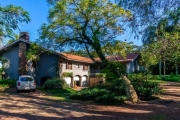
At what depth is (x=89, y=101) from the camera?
16797mm

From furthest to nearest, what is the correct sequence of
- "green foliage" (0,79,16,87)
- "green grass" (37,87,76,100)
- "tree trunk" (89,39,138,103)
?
"green foliage" (0,79,16,87) < "green grass" (37,87,76,100) < "tree trunk" (89,39,138,103)

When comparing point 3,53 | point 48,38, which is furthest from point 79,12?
point 3,53

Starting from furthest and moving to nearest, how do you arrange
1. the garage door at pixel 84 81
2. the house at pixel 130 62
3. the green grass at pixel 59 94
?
the house at pixel 130 62 → the garage door at pixel 84 81 → the green grass at pixel 59 94

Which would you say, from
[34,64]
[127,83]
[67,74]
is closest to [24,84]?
[34,64]

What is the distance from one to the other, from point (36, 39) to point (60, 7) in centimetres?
431

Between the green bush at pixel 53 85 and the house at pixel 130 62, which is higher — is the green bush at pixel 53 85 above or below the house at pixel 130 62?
below

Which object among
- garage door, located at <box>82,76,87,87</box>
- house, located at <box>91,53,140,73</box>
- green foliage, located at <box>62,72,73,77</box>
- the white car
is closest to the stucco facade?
green foliage, located at <box>62,72,73,77</box>

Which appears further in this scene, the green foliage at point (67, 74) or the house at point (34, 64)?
the green foliage at point (67, 74)

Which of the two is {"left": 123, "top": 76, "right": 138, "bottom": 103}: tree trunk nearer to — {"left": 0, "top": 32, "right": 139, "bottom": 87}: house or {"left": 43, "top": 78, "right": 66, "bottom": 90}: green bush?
{"left": 43, "top": 78, "right": 66, "bottom": 90}: green bush

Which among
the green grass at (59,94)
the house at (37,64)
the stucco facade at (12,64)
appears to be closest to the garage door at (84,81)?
the house at (37,64)

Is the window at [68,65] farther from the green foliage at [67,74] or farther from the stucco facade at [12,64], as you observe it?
the stucco facade at [12,64]

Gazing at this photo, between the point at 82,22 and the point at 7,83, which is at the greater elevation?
the point at 82,22

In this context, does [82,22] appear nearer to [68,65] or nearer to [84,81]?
[68,65]

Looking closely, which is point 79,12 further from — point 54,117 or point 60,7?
point 54,117
